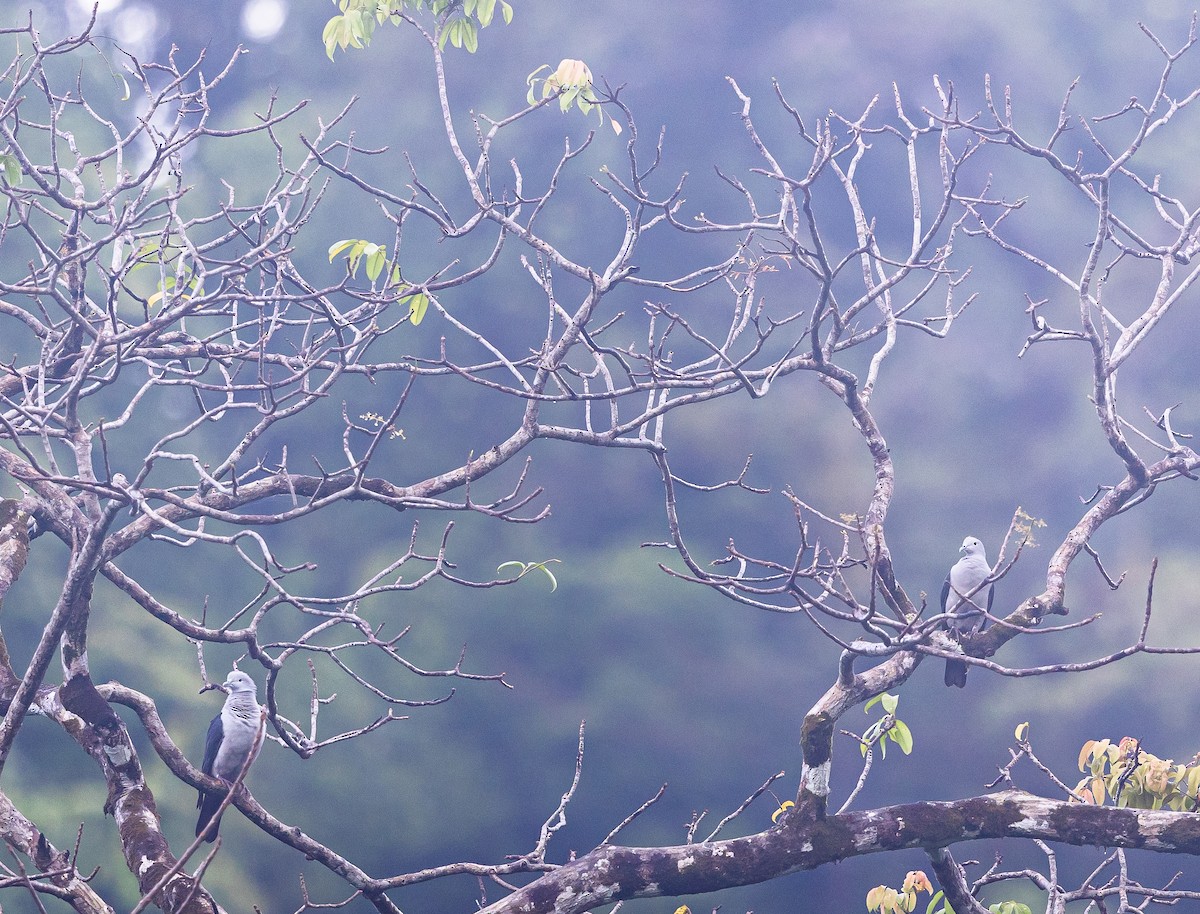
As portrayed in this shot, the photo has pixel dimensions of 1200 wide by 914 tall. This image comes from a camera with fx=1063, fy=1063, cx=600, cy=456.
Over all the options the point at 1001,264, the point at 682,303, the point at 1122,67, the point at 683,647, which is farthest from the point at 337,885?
the point at 1122,67

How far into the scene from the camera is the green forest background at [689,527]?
490 cm

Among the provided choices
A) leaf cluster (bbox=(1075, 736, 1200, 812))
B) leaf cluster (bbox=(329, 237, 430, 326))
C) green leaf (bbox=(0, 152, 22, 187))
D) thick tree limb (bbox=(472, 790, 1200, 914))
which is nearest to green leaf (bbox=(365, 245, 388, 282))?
leaf cluster (bbox=(329, 237, 430, 326))

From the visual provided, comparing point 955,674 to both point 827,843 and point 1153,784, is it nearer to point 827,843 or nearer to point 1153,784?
point 1153,784

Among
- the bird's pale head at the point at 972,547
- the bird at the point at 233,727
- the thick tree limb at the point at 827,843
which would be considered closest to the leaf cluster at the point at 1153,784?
the thick tree limb at the point at 827,843

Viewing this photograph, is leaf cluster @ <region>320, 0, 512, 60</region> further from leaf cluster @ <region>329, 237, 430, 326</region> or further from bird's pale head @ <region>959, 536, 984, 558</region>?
bird's pale head @ <region>959, 536, 984, 558</region>

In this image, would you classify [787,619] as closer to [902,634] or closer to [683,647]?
[683,647]

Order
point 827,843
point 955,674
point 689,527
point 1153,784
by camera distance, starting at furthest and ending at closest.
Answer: point 689,527
point 955,674
point 1153,784
point 827,843

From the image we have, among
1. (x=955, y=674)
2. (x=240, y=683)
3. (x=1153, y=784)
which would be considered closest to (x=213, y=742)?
(x=240, y=683)

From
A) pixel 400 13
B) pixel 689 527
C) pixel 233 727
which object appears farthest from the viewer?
pixel 689 527

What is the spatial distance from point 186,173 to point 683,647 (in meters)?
3.41

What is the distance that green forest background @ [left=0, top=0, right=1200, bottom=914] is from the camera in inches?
193

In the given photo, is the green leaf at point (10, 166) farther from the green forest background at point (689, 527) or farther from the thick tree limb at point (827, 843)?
the green forest background at point (689, 527)

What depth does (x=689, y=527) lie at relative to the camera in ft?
17.0

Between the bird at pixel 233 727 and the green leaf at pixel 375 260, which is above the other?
the green leaf at pixel 375 260
